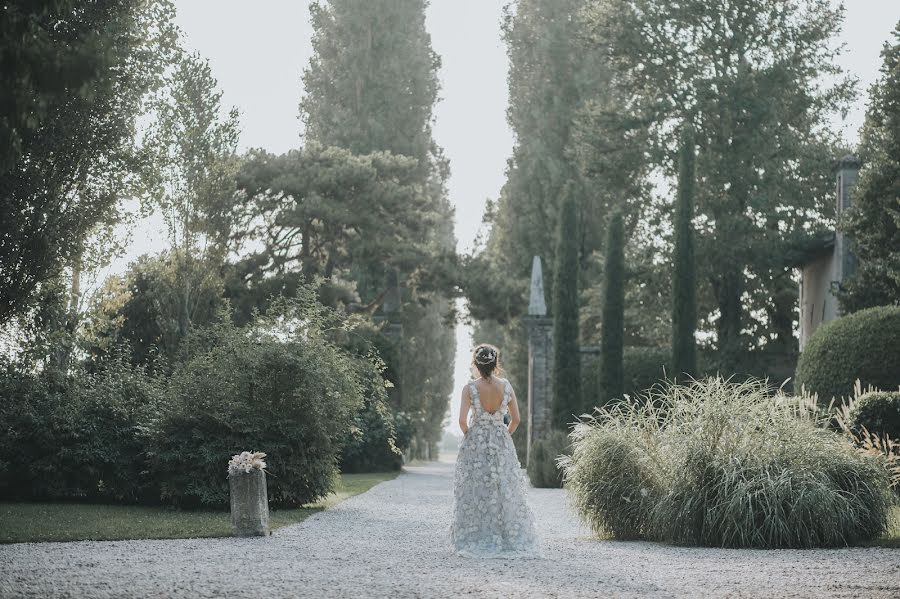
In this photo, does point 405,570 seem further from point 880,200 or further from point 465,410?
point 880,200

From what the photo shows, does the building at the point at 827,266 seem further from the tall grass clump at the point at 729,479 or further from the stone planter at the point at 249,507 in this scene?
the stone planter at the point at 249,507

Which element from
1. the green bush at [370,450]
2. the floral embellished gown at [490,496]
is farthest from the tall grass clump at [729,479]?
the green bush at [370,450]

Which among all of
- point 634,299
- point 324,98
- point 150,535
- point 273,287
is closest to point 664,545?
point 150,535

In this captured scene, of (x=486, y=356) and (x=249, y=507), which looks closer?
(x=486, y=356)

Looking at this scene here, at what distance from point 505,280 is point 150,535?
19531 mm

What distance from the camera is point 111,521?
12.1 metres

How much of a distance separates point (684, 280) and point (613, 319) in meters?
1.79

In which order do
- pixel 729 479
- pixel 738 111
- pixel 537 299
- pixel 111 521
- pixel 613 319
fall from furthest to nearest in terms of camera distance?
pixel 738 111 → pixel 537 299 → pixel 613 319 → pixel 111 521 → pixel 729 479

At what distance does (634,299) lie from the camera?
3103cm

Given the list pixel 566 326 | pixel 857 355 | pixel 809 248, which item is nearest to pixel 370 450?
pixel 566 326

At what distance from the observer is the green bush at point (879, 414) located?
14.0 meters

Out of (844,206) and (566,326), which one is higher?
(844,206)

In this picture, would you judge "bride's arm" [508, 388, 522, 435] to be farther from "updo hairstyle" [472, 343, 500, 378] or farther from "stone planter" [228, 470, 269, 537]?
"stone planter" [228, 470, 269, 537]

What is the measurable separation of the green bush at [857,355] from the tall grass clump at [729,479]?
25.3 ft
